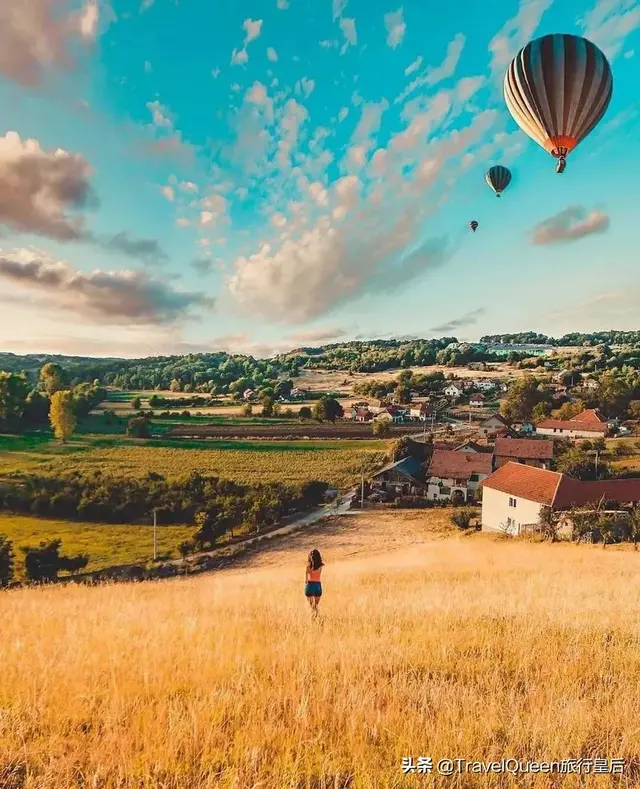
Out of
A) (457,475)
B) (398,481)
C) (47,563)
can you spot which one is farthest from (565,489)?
(47,563)

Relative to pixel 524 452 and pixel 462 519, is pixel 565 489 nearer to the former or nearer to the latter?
pixel 462 519

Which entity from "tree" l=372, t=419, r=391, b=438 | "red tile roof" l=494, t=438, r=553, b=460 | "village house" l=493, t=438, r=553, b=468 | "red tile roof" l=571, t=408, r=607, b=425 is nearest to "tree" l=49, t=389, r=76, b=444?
"tree" l=372, t=419, r=391, b=438

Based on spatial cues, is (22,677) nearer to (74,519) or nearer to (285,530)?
(285,530)

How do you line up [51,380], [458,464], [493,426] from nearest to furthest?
[458,464]
[493,426]
[51,380]

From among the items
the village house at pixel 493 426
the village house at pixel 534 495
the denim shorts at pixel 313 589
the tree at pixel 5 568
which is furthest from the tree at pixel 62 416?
the denim shorts at pixel 313 589

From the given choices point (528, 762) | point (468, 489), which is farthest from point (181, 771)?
point (468, 489)

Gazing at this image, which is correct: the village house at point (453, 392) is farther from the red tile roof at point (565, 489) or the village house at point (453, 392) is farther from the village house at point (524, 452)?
the red tile roof at point (565, 489)
